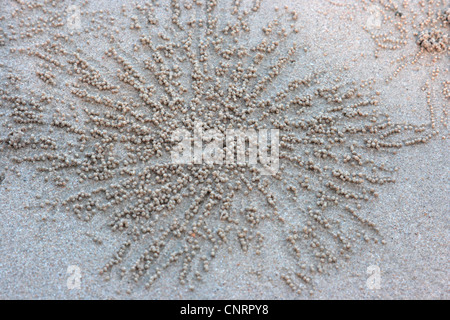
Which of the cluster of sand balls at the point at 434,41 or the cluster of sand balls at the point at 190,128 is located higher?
the cluster of sand balls at the point at 434,41

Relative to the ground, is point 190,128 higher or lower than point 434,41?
lower

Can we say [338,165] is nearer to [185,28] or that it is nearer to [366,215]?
[366,215]

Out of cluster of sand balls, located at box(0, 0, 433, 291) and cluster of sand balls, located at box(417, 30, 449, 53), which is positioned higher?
cluster of sand balls, located at box(417, 30, 449, 53)

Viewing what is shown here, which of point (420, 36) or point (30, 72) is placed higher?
point (420, 36)

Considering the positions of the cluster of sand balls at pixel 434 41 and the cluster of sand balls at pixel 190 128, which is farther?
the cluster of sand balls at pixel 434 41

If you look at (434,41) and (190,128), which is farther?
(434,41)

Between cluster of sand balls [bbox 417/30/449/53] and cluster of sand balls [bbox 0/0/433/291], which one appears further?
cluster of sand balls [bbox 417/30/449/53]
